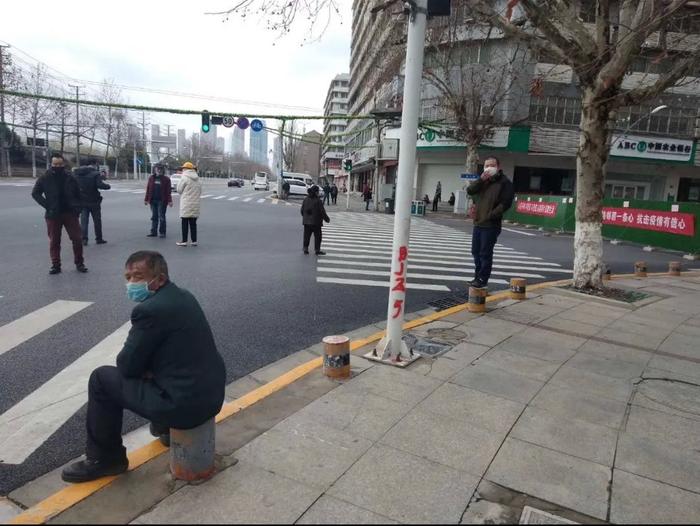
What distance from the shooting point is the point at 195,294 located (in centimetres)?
724

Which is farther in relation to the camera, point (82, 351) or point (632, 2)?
point (632, 2)

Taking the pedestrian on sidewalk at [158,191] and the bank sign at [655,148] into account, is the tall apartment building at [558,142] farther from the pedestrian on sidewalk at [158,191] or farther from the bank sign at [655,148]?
the pedestrian on sidewalk at [158,191]

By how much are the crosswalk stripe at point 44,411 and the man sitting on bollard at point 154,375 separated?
724mm

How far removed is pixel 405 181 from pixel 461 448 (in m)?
2.39

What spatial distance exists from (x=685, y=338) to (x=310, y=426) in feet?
17.5

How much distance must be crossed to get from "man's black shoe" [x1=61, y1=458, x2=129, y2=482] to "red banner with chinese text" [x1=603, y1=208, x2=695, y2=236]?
696 inches

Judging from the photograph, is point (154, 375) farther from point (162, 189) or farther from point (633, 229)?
point (633, 229)

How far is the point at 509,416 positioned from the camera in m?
3.75

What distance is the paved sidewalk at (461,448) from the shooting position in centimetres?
260

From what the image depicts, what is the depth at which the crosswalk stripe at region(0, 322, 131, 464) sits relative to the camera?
3.26 meters

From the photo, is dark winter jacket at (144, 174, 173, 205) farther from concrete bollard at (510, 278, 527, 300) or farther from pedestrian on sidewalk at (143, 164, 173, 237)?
concrete bollard at (510, 278, 527, 300)

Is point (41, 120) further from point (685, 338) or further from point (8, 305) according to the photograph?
point (685, 338)

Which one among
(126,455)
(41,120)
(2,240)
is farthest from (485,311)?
(41,120)

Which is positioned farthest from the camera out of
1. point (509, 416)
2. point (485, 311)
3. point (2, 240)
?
point (2, 240)
